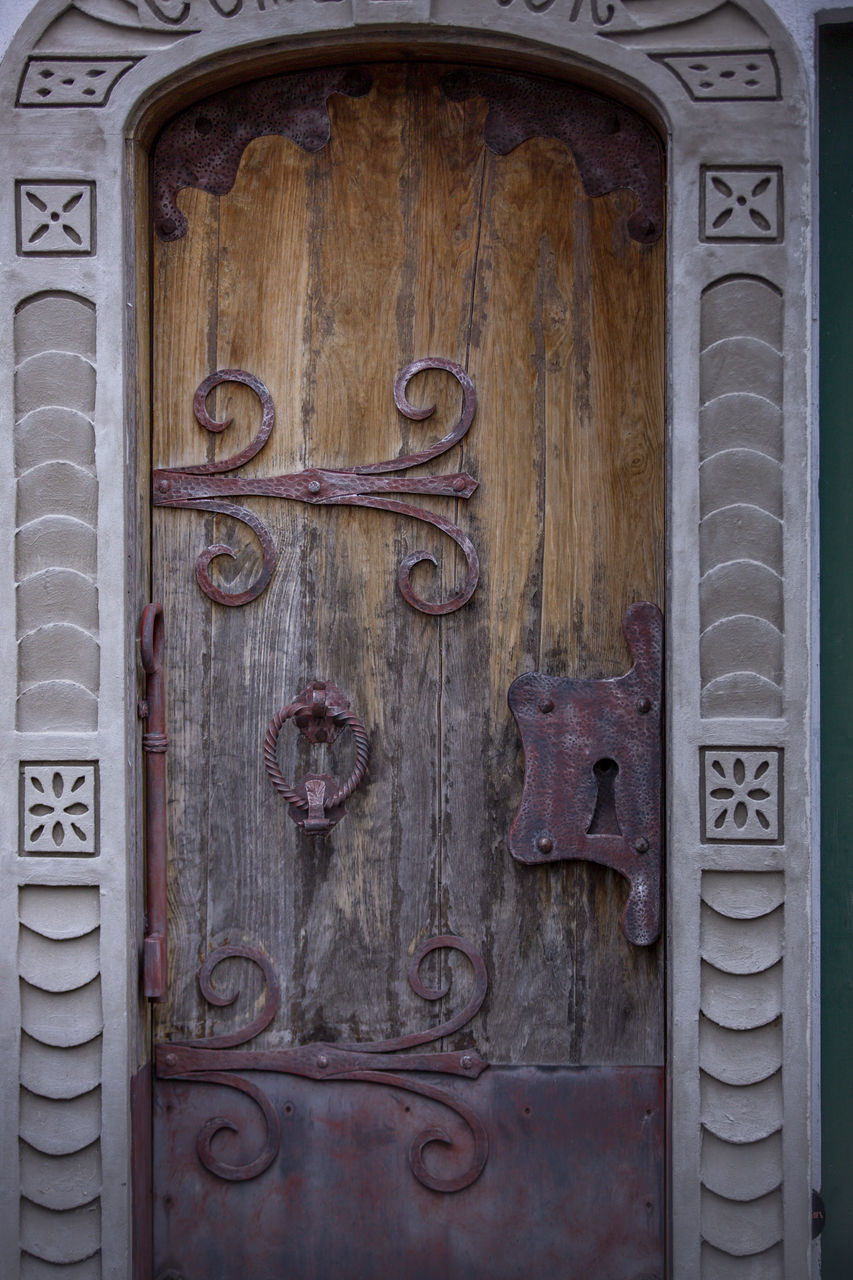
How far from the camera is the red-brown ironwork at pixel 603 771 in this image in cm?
189

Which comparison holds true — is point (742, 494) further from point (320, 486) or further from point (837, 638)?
point (320, 486)

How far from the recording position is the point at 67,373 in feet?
5.97

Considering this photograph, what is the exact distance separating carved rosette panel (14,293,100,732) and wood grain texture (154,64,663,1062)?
181mm

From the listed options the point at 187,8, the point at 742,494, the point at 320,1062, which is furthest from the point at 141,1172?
the point at 187,8

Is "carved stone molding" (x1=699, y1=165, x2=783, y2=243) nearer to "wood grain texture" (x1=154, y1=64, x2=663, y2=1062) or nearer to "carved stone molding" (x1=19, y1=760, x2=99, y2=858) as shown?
"wood grain texture" (x1=154, y1=64, x2=663, y2=1062)

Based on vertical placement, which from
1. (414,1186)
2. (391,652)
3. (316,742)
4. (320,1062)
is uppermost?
(391,652)

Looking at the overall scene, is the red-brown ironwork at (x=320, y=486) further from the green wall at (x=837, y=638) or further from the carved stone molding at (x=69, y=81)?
the green wall at (x=837, y=638)

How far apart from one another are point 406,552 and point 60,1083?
1.09 metres

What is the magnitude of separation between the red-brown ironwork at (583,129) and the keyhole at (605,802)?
957 mm

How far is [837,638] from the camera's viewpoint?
71.4 inches

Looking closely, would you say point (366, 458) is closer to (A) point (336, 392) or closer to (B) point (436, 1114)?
(A) point (336, 392)

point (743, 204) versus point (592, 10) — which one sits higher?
point (592, 10)

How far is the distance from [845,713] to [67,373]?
4.75ft

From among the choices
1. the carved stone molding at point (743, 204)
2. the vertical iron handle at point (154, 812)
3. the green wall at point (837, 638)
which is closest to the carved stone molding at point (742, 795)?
the green wall at point (837, 638)
